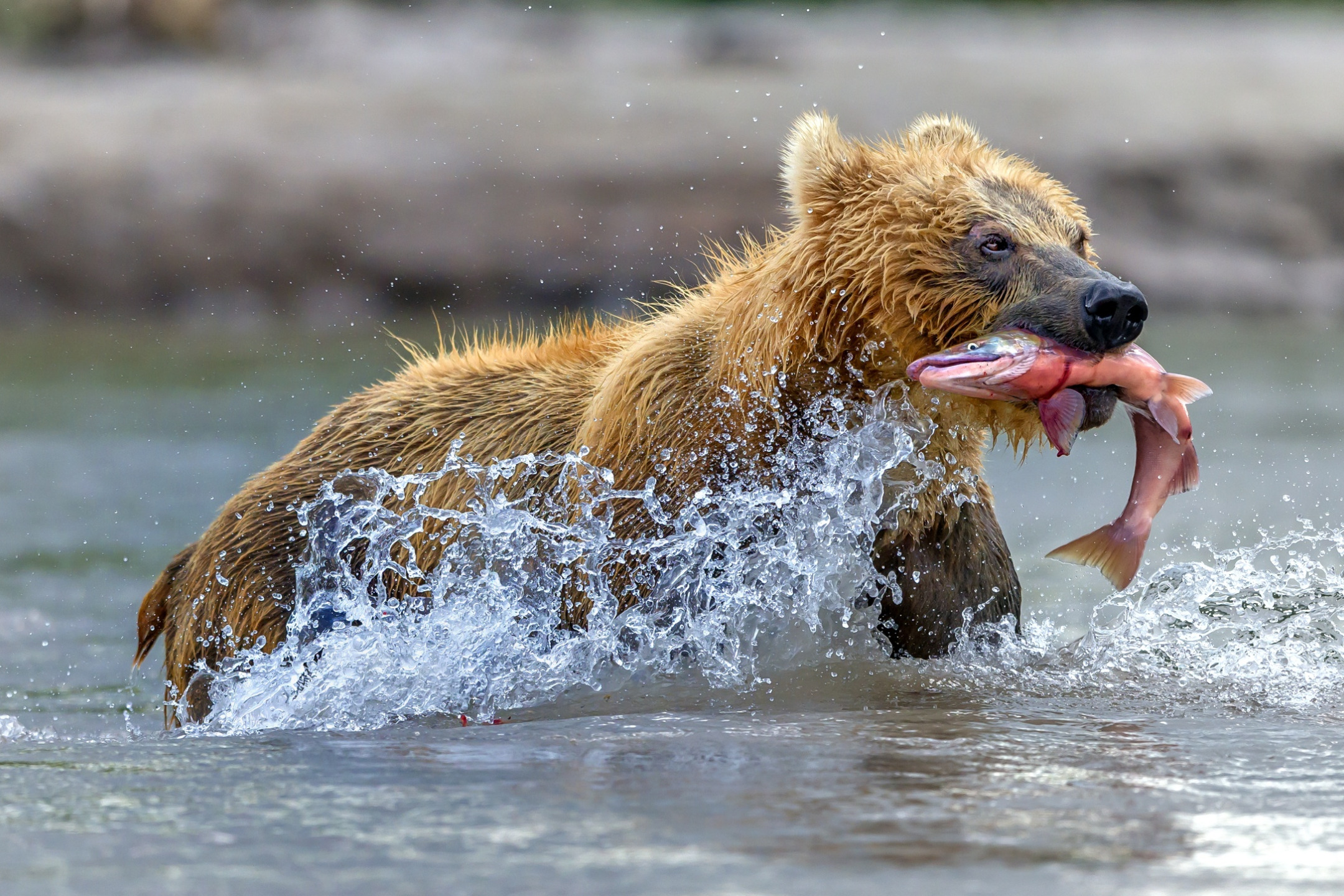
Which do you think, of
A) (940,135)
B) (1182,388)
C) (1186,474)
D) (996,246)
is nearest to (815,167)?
(940,135)

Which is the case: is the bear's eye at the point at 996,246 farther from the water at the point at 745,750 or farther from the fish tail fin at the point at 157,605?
A: the fish tail fin at the point at 157,605

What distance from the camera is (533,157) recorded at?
15742 mm

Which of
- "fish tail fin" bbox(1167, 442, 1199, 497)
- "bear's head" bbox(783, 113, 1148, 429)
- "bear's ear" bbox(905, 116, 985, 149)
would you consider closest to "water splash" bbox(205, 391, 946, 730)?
"bear's head" bbox(783, 113, 1148, 429)

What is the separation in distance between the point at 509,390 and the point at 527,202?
34.5ft

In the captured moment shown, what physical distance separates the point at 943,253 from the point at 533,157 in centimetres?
1194

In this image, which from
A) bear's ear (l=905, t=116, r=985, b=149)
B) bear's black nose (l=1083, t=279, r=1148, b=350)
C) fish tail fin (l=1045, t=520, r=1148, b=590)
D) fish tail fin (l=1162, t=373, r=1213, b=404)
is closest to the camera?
bear's black nose (l=1083, t=279, r=1148, b=350)

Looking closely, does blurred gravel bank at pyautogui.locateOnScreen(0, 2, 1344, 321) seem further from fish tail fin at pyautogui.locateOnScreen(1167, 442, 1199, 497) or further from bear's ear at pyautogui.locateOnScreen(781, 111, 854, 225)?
fish tail fin at pyautogui.locateOnScreen(1167, 442, 1199, 497)

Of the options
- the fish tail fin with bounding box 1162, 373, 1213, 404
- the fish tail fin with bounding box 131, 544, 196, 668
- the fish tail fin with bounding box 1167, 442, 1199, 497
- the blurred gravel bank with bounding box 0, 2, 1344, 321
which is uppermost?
the blurred gravel bank with bounding box 0, 2, 1344, 321

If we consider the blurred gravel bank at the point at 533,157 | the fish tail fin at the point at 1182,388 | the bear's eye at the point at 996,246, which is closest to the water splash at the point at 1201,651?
the fish tail fin at the point at 1182,388

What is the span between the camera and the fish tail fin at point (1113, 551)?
425cm

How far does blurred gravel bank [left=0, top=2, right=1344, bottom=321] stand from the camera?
583 inches

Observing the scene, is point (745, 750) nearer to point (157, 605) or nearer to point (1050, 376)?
point (1050, 376)

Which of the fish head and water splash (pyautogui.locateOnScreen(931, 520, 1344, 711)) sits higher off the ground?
the fish head

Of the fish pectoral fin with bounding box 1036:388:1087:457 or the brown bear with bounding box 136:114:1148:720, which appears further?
the brown bear with bounding box 136:114:1148:720
